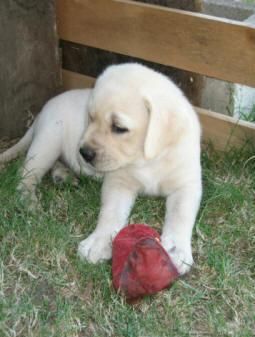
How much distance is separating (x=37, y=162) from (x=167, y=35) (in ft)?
3.47

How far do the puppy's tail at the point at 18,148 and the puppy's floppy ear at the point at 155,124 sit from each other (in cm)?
114

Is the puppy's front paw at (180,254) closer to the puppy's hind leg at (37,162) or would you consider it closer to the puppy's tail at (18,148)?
the puppy's hind leg at (37,162)

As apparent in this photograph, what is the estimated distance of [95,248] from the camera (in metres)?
→ 3.25

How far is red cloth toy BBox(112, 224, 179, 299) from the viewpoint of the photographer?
2895 millimetres

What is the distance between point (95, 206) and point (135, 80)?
2.62 feet

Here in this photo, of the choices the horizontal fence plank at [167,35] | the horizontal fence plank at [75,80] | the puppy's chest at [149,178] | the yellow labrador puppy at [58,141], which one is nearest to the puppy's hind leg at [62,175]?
the yellow labrador puppy at [58,141]

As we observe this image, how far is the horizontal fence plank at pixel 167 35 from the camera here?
12.6 ft

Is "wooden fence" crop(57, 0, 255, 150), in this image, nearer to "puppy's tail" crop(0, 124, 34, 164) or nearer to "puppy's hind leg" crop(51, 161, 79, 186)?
"puppy's tail" crop(0, 124, 34, 164)

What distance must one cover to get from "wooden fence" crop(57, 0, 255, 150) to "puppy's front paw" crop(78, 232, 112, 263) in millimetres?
1196

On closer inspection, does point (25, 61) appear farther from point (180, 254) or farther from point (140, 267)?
point (140, 267)

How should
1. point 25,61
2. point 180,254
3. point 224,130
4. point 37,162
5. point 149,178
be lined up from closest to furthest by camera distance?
point 180,254 < point 149,178 < point 37,162 < point 224,130 < point 25,61

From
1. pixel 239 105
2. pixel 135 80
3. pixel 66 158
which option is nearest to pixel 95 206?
pixel 66 158

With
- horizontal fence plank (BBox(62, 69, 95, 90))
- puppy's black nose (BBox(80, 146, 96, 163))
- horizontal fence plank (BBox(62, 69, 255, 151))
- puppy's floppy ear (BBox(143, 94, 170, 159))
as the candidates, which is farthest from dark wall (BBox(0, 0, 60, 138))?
puppy's floppy ear (BBox(143, 94, 170, 159))

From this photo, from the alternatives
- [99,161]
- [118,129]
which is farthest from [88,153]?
[118,129]
